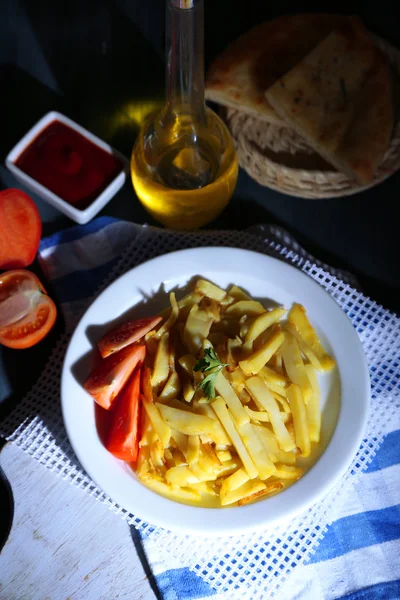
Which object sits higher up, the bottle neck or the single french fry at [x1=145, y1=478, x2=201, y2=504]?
the bottle neck

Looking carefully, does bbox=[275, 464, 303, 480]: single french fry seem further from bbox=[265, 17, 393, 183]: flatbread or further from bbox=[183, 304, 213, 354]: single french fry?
bbox=[265, 17, 393, 183]: flatbread

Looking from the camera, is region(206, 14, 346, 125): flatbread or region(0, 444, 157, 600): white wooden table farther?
region(206, 14, 346, 125): flatbread

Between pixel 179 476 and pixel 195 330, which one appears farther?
pixel 195 330

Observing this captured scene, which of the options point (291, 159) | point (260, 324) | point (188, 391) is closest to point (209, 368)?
point (188, 391)

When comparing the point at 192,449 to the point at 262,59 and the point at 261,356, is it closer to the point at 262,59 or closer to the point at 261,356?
the point at 261,356

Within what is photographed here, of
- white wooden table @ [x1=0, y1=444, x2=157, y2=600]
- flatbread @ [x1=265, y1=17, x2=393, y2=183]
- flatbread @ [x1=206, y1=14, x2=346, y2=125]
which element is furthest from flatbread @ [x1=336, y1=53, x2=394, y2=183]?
white wooden table @ [x1=0, y1=444, x2=157, y2=600]

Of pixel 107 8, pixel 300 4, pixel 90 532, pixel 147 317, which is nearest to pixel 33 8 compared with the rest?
pixel 107 8
